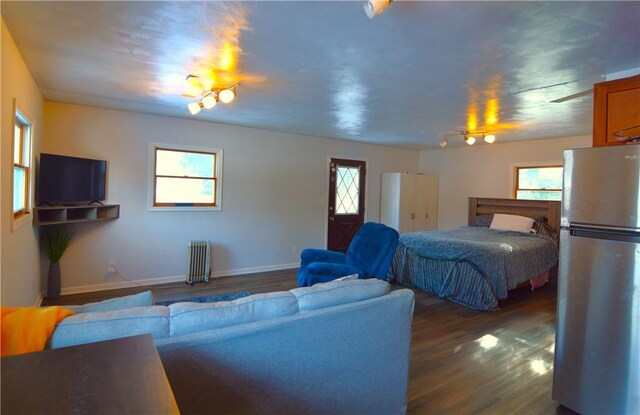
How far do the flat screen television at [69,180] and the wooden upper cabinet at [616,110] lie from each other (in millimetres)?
4943

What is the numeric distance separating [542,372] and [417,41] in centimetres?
261

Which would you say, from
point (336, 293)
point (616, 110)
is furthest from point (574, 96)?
point (336, 293)

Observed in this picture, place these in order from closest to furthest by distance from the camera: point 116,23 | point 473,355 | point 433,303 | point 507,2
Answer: point 507,2 → point 116,23 → point 473,355 → point 433,303

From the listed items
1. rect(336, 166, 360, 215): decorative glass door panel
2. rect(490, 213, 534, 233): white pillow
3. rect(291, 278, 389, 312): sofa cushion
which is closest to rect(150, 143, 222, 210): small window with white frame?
rect(336, 166, 360, 215): decorative glass door panel

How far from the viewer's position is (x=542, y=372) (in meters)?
2.63

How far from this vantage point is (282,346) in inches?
60.9

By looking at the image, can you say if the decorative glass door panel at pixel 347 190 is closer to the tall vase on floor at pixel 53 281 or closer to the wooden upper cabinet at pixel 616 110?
the tall vase on floor at pixel 53 281

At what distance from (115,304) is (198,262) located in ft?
11.6

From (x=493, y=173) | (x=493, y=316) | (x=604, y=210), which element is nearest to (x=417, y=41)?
(x=604, y=210)

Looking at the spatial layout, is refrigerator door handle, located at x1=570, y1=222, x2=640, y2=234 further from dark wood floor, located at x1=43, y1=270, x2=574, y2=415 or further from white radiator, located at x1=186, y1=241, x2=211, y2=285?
white radiator, located at x1=186, y1=241, x2=211, y2=285

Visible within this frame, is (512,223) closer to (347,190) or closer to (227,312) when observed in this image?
(347,190)

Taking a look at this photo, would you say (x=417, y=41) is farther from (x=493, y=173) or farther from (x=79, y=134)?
(x=493, y=173)

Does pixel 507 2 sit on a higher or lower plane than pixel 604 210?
higher

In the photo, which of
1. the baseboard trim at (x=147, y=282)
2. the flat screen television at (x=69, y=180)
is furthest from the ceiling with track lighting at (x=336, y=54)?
the baseboard trim at (x=147, y=282)
